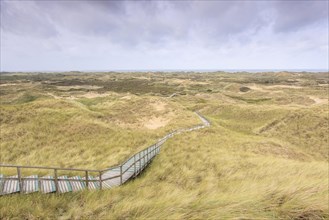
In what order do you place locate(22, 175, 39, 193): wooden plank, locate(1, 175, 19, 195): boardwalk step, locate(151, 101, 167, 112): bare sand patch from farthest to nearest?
locate(151, 101, 167, 112): bare sand patch < locate(22, 175, 39, 193): wooden plank < locate(1, 175, 19, 195): boardwalk step

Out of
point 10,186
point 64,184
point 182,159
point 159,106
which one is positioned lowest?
point 159,106

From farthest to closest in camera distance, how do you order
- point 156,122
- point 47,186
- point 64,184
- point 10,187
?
point 156,122, point 64,184, point 47,186, point 10,187

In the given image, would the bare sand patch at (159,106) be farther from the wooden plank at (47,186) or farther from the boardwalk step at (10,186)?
the boardwalk step at (10,186)

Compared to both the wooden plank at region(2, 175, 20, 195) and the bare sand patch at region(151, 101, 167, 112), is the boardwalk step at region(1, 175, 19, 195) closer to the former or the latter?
the wooden plank at region(2, 175, 20, 195)

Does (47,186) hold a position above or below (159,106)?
above

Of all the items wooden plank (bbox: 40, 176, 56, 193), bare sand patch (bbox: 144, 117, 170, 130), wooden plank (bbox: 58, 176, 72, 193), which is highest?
wooden plank (bbox: 40, 176, 56, 193)

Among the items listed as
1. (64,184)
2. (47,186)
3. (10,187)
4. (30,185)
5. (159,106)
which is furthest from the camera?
(159,106)

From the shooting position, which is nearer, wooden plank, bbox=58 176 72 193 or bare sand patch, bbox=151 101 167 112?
wooden plank, bbox=58 176 72 193

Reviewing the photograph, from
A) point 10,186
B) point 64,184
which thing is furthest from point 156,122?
point 10,186

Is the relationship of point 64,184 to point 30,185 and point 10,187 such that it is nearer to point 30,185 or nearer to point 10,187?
point 30,185

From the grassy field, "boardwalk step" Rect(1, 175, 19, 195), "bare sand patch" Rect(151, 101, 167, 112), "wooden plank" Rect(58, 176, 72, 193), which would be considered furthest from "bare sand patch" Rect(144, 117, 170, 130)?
"boardwalk step" Rect(1, 175, 19, 195)

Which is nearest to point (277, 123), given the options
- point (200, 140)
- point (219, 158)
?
point (200, 140)
